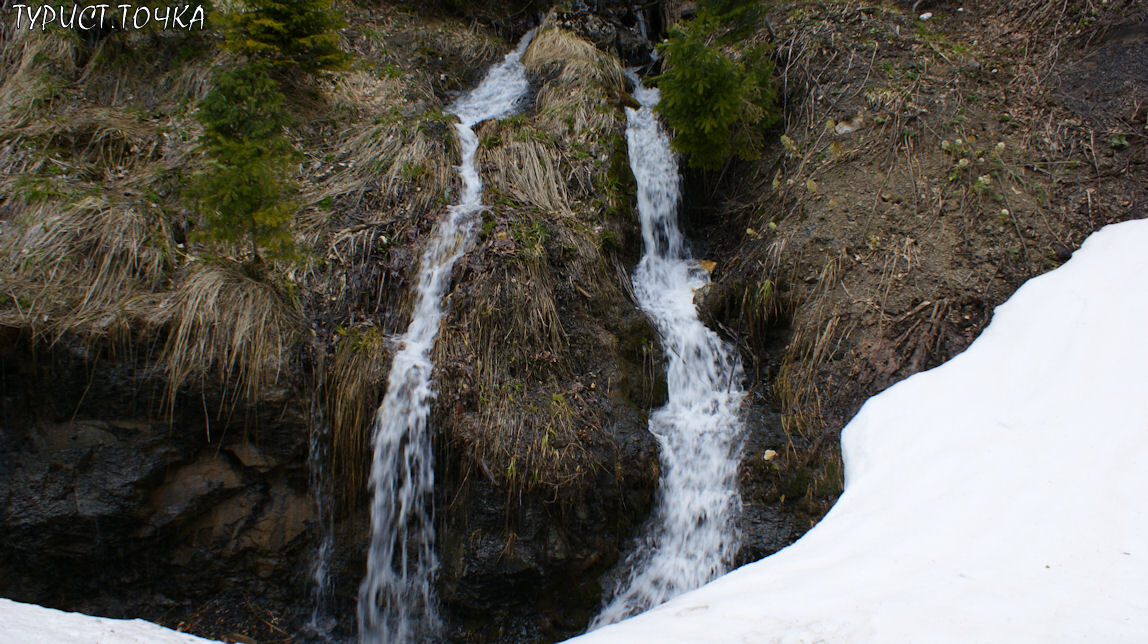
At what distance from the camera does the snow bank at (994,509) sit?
208 cm

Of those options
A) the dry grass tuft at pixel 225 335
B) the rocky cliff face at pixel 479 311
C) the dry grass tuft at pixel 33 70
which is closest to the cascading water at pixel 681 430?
the rocky cliff face at pixel 479 311

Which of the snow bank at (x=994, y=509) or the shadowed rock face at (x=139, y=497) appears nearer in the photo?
the snow bank at (x=994, y=509)

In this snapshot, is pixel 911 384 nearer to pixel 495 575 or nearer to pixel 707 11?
pixel 495 575

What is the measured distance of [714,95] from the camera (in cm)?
505


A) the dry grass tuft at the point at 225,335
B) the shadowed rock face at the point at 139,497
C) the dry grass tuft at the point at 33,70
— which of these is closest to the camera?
the shadowed rock face at the point at 139,497

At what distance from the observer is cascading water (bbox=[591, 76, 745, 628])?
3838mm

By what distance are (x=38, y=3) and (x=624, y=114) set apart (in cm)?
623

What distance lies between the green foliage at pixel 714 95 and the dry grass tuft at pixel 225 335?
4028 mm

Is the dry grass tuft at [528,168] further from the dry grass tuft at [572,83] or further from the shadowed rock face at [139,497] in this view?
the shadowed rock face at [139,497]

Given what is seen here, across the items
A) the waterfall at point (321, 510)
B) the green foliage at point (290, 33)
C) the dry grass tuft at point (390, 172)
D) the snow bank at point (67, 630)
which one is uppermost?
the green foliage at point (290, 33)

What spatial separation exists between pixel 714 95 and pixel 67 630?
216 inches

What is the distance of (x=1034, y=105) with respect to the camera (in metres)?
5.08

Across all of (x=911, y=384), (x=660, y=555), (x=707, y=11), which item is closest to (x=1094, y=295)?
(x=911, y=384)

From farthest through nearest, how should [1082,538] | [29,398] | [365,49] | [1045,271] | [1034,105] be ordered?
1. [365,49]
2. [1034,105]
3. [1045,271]
4. [29,398]
5. [1082,538]
